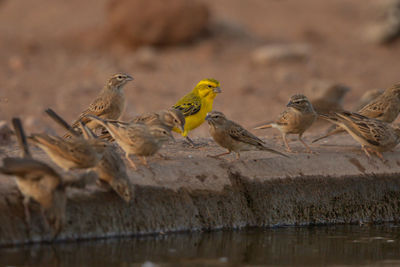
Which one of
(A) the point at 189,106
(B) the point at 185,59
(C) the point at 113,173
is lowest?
(C) the point at 113,173

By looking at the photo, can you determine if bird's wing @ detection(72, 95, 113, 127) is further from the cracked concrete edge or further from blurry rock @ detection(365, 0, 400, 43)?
blurry rock @ detection(365, 0, 400, 43)

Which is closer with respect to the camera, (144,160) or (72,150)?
(72,150)

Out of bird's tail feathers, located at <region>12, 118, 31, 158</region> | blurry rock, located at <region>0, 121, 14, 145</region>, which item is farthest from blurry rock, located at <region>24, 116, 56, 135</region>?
bird's tail feathers, located at <region>12, 118, 31, 158</region>

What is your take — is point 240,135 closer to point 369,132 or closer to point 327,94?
point 369,132

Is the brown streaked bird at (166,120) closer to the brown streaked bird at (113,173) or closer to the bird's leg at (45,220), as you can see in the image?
the brown streaked bird at (113,173)

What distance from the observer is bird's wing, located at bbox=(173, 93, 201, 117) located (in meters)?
10.3

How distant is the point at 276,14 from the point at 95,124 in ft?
54.3

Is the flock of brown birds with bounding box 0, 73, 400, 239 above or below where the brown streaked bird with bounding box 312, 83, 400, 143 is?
below

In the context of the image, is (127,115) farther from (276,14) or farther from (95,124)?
(276,14)

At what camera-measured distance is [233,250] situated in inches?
305

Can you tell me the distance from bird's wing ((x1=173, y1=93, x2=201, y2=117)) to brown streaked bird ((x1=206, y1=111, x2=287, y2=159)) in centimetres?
127

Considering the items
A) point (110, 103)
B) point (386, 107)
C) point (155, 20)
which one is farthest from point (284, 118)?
point (155, 20)

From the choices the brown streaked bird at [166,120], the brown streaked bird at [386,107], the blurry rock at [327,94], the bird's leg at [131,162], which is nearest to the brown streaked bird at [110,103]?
the brown streaked bird at [166,120]

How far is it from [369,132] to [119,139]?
10.4 ft
